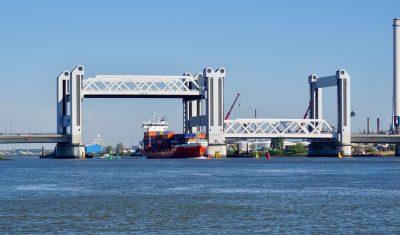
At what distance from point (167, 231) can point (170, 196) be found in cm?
2122

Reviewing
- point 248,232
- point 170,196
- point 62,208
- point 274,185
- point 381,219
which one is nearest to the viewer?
point 248,232

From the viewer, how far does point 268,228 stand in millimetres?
45156

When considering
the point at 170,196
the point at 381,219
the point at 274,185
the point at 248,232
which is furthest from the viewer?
the point at 274,185

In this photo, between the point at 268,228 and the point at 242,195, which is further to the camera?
the point at 242,195

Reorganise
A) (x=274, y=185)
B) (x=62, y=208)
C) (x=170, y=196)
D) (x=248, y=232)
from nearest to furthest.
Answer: (x=248, y=232), (x=62, y=208), (x=170, y=196), (x=274, y=185)

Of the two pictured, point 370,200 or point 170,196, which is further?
point 170,196

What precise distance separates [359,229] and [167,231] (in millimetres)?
8563

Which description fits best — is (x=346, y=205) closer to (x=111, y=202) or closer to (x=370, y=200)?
(x=370, y=200)

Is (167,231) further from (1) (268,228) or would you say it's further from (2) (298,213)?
(2) (298,213)

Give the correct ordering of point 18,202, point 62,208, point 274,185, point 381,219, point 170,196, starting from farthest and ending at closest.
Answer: point 274,185, point 170,196, point 18,202, point 62,208, point 381,219

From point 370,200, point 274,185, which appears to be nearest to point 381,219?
point 370,200

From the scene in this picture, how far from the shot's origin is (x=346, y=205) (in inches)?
2240

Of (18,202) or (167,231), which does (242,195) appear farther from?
(167,231)

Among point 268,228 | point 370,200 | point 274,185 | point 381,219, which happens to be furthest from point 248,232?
point 274,185
